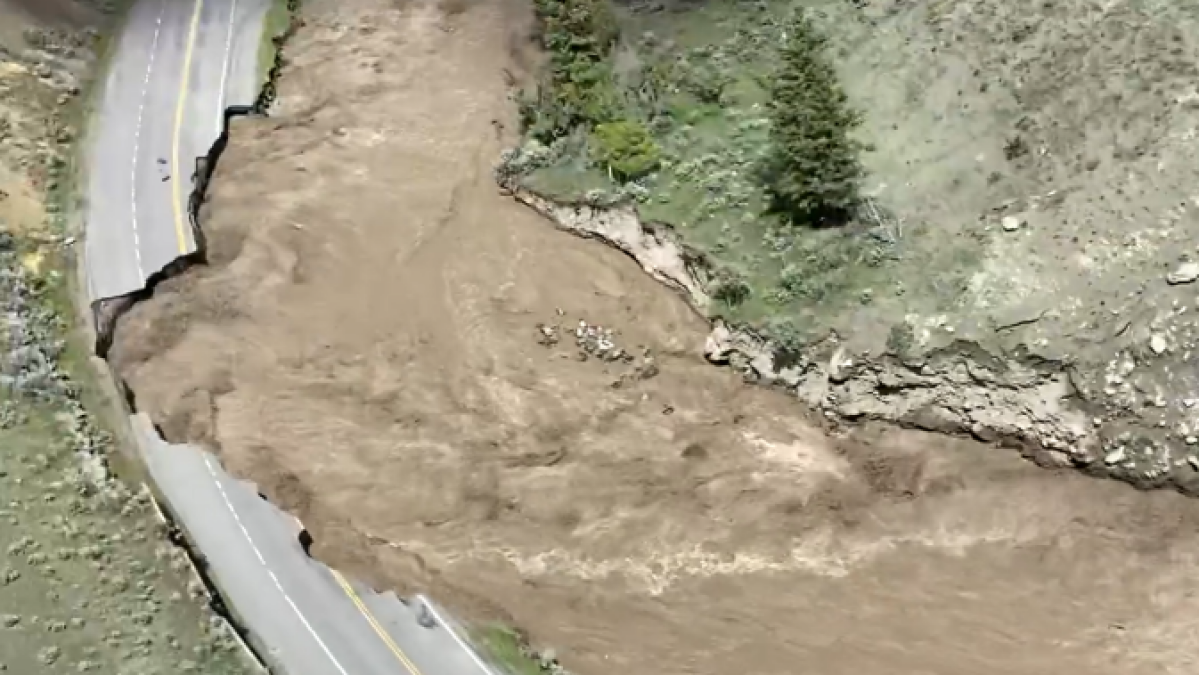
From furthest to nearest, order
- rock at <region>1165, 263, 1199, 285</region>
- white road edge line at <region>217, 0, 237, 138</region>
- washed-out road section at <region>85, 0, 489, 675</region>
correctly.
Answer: white road edge line at <region>217, 0, 237, 138</region>
rock at <region>1165, 263, 1199, 285</region>
washed-out road section at <region>85, 0, 489, 675</region>

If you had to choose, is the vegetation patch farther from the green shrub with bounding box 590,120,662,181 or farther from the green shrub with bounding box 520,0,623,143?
the green shrub with bounding box 520,0,623,143

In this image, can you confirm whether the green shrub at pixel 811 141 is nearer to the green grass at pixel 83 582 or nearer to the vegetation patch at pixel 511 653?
the vegetation patch at pixel 511 653

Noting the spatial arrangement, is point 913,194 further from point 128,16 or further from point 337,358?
point 128,16

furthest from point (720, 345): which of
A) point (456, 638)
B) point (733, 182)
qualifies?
point (456, 638)

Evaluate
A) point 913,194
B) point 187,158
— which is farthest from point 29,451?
point 913,194

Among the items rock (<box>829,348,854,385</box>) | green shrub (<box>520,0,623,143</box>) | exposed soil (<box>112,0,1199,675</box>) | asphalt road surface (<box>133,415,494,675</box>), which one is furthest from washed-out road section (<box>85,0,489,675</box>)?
rock (<box>829,348,854,385</box>)

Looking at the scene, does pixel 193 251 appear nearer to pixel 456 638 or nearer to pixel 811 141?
pixel 456 638

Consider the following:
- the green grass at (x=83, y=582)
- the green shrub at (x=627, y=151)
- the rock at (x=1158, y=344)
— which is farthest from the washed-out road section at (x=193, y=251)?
the rock at (x=1158, y=344)
